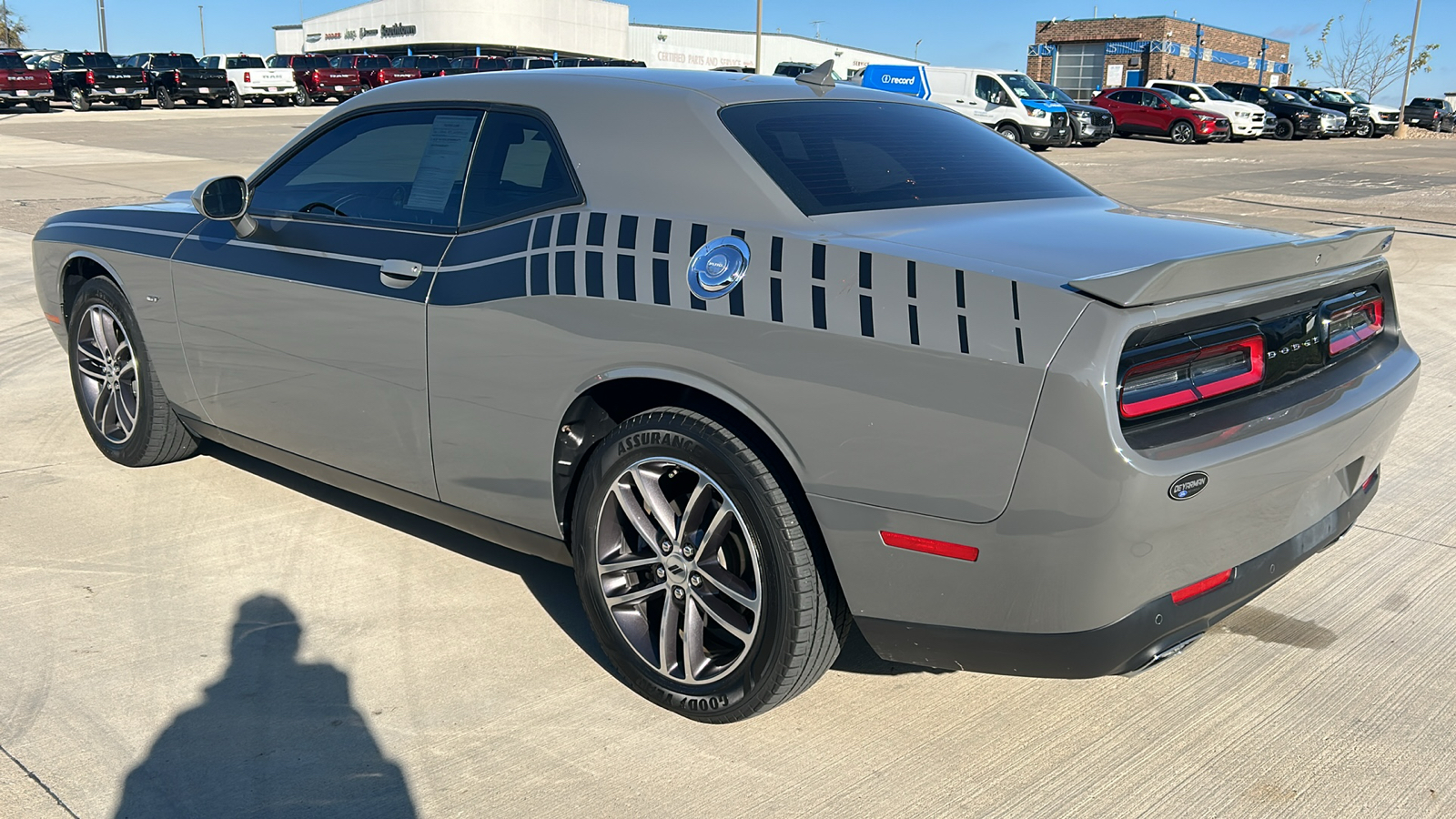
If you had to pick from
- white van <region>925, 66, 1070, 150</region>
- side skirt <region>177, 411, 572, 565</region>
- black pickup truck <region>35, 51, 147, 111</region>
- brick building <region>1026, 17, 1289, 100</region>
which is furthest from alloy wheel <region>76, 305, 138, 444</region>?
brick building <region>1026, 17, 1289, 100</region>

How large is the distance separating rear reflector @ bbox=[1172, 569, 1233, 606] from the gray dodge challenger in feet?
0.03

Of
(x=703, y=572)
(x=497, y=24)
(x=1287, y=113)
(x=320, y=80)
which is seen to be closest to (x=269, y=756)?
(x=703, y=572)

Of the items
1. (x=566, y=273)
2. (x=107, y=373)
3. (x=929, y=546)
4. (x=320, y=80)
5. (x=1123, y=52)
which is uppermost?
(x=1123, y=52)

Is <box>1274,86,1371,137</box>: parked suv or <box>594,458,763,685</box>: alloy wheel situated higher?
<box>1274,86,1371,137</box>: parked suv

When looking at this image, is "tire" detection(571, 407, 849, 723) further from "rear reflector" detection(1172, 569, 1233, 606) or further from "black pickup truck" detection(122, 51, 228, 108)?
"black pickup truck" detection(122, 51, 228, 108)

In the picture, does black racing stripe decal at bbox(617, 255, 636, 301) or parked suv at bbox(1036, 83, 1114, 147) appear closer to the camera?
black racing stripe decal at bbox(617, 255, 636, 301)

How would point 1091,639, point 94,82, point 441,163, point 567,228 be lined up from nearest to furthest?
point 1091,639
point 567,228
point 441,163
point 94,82

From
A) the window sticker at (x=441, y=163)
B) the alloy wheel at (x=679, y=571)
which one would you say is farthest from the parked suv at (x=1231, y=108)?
the alloy wheel at (x=679, y=571)

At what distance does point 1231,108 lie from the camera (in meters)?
34.5

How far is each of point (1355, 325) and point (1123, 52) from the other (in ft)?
220

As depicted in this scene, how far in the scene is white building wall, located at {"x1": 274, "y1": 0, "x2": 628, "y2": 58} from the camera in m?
70.2

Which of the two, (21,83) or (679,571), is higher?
(21,83)

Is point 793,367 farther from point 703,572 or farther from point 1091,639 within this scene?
point 1091,639

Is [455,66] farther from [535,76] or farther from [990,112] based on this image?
[535,76]
